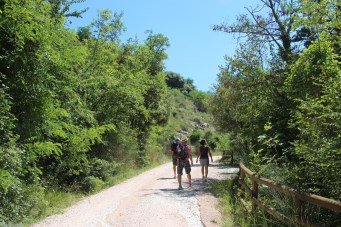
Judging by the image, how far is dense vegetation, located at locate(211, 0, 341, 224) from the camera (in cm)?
674

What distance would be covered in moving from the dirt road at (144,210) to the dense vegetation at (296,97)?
6.15ft

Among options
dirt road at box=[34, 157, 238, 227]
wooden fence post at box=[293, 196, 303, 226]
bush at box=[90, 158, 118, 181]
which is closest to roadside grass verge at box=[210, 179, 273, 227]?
dirt road at box=[34, 157, 238, 227]

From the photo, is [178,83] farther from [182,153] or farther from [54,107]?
[54,107]

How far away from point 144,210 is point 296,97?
5.03m

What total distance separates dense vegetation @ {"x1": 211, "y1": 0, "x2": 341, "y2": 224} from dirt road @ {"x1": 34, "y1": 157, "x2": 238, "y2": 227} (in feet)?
6.15

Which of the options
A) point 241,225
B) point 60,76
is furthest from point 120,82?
point 241,225

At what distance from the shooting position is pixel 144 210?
1177 cm

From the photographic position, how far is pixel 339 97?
6.52 metres

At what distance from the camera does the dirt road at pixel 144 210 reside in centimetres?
1030

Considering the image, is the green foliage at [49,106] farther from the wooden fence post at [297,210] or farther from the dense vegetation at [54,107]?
the wooden fence post at [297,210]

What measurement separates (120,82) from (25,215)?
11.3 meters

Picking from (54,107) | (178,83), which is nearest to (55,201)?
(54,107)

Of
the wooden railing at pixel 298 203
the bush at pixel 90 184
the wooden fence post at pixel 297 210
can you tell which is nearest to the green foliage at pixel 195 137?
the bush at pixel 90 184

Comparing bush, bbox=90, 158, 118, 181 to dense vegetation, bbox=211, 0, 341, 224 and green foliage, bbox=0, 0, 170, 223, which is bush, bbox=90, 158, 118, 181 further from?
dense vegetation, bbox=211, 0, 341, 224
